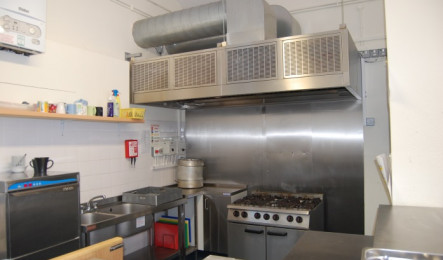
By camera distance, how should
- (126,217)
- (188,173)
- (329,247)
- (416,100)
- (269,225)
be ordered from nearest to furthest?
(416,100)
(329,247)
(126,217)
(269,225)
(188,173)

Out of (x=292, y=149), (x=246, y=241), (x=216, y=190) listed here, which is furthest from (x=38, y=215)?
(x=292, y=149)

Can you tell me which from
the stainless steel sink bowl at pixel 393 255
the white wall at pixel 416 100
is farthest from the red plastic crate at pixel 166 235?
the stainless steel sink bowl at pixel 393 255

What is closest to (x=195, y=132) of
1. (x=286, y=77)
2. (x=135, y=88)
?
(x=135, y=88)

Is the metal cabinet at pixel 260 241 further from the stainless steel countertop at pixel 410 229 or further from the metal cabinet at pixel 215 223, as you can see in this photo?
the stainless steel countertop at pixel 410 229

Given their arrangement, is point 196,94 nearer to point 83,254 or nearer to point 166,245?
point 166,245

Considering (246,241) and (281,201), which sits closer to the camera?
(246,241)

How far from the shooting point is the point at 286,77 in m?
3.18

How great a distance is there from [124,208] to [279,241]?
1.65 meters

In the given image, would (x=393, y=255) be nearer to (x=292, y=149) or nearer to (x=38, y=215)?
(x=38, y=215)

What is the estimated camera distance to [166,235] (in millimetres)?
3877

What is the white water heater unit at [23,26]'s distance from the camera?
2320mm

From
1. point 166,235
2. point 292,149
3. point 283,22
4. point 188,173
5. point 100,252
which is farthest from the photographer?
point 188,173

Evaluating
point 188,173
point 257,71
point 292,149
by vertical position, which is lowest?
point 188,173

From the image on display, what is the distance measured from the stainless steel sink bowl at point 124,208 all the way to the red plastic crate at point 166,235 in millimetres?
603
